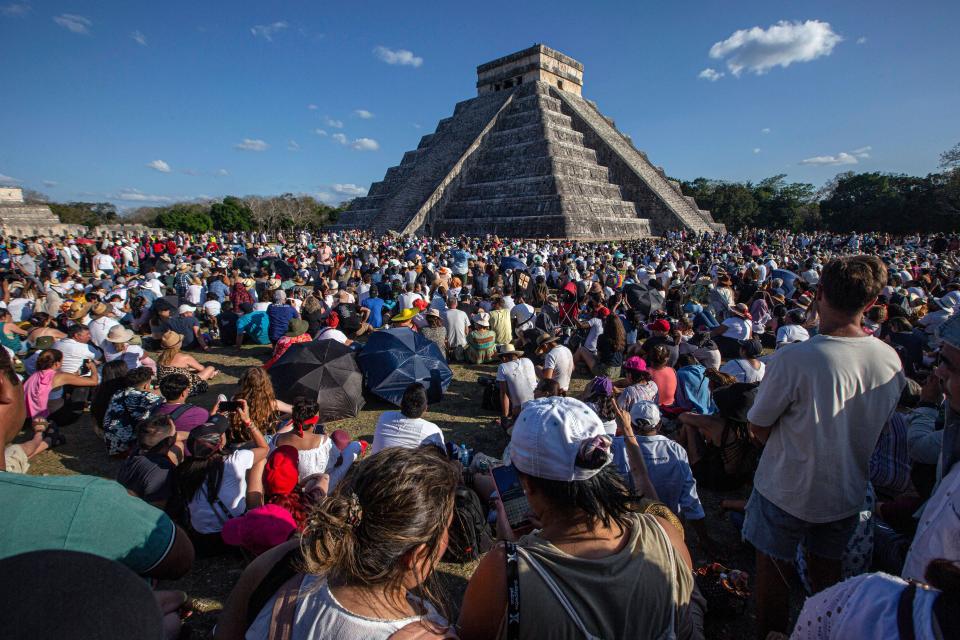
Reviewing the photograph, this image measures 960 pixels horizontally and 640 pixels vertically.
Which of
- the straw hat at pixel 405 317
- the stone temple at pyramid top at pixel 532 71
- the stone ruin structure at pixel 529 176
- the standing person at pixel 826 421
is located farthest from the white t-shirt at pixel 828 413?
the stone temple at pyramid top at pixel 532 71

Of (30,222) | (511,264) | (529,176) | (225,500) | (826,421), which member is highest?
(529,176)

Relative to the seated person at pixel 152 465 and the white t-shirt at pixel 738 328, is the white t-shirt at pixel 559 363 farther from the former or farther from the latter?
the seated person at pixel 152 465

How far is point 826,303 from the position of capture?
7.79 feet

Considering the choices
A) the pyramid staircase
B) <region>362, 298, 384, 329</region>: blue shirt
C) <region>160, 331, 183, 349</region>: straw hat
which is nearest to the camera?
<region>160, 331, 183, 349</region>: straw hat

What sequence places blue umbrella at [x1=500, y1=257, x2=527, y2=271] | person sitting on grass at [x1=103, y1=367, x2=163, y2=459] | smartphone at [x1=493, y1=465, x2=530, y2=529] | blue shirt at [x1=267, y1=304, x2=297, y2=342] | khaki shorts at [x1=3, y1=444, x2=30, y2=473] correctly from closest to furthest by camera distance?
smartphone at [x1=493, y1=465, x2=530, y2=529], khaki shorts at [x1=3, y1=444, x2=30, y2=473], person sitting on grass at [x1=103, y1=367, x2=163, y2=459], blue shirt at [x1=267, y1=304, x2=297, y2=342], blue umbrella at [x1=500, y1=257, x2=527, y2=271]

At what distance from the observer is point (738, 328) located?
7.55 metres

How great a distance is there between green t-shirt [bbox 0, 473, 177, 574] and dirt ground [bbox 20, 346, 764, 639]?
3.99 ft

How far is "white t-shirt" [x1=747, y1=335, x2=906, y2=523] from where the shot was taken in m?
2.29

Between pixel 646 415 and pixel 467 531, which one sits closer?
pixel 467 531

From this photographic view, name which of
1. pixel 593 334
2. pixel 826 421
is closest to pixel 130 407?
pixel 826 421

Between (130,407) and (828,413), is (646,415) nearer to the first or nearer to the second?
(828,413)

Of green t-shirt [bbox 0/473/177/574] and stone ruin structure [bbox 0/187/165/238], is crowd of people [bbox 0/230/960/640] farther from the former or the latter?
stone ruin structure [bbox 0/187/165/238]

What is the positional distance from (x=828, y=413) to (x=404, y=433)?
3.19m

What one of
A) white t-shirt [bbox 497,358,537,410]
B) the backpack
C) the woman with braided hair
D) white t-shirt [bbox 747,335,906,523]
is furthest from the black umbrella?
white t-shirt [bbox 747,335,906,523]
